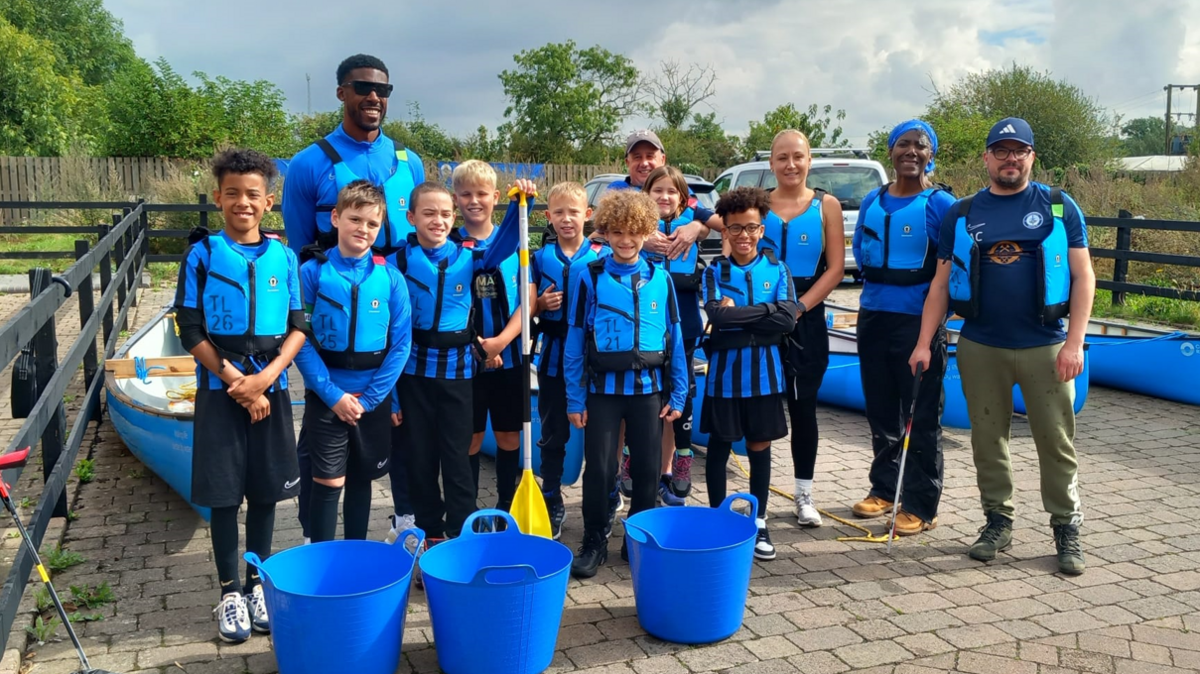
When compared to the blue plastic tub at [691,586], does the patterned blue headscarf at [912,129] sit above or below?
above

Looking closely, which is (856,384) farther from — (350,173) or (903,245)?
(350,173)

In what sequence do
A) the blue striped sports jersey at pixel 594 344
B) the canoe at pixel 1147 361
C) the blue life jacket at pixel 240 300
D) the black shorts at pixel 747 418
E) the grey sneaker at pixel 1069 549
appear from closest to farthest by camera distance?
1. the blue life jacket at pixel 240 300
2. the blue striped sports jersey at pixel 594 344
3. the grey sneaker at pixel 1069 549
4. the black shorts at pixel 747 418
5. the canoe at pixel 1147 361

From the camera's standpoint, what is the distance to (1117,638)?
12.1 ft

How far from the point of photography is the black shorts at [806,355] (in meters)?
4.71

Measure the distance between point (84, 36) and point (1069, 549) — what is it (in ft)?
184

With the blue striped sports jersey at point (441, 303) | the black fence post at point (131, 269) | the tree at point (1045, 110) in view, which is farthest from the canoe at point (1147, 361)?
the tree at point (1045, 110)

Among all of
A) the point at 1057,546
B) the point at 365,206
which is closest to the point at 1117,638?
the point at 1057,546

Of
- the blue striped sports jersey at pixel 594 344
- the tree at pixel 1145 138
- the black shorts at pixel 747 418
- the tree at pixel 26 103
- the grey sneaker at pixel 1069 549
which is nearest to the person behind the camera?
the blue striped sports jersey at pixel 594 344

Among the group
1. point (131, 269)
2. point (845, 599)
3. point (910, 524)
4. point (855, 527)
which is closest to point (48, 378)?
point (845, 599)

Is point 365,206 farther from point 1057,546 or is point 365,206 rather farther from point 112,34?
point 112,34

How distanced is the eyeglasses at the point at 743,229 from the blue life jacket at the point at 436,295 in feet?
4.14

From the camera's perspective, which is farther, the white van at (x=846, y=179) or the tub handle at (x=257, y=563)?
the white van at (x=846, y=179)

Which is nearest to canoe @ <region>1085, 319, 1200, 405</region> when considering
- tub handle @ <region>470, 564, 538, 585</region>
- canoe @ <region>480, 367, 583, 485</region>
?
canoe @ <region>480, 367, 583, 485</region>

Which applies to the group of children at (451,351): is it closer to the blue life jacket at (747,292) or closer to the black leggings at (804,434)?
the blue life jacket at (747,292)
